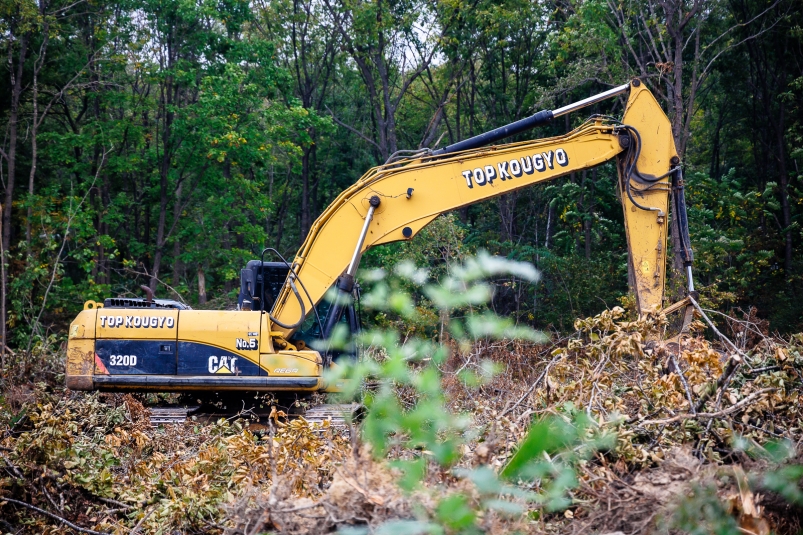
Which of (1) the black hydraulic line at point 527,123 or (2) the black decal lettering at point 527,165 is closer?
(1) the black hydraulic line at point 527,123

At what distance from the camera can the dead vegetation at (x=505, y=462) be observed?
3.36 m

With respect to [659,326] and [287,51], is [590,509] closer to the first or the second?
[659,326]

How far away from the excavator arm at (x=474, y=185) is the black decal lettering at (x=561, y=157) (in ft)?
0.04

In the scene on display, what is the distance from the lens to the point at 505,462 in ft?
14.1

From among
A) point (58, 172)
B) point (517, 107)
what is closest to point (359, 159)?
point (517, 107)

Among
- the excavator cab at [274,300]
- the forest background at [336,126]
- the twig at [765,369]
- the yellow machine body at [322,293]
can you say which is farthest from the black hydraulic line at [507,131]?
the forest background at [336,126]

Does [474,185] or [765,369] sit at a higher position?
[474,185]

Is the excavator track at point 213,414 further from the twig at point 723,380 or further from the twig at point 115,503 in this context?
the twig at point 723,380

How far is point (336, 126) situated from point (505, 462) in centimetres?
2004

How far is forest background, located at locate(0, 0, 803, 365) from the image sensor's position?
18.2 metres

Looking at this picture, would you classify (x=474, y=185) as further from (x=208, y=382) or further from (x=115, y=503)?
(x=115, y=503)

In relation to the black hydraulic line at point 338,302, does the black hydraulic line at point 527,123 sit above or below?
above

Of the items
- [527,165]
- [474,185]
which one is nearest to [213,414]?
[474,185]

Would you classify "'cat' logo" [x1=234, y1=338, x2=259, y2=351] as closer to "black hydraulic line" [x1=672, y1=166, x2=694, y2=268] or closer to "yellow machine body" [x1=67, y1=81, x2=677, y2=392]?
"yellow machine body" [x1=67, y1=81, x2=677, y2=392]
